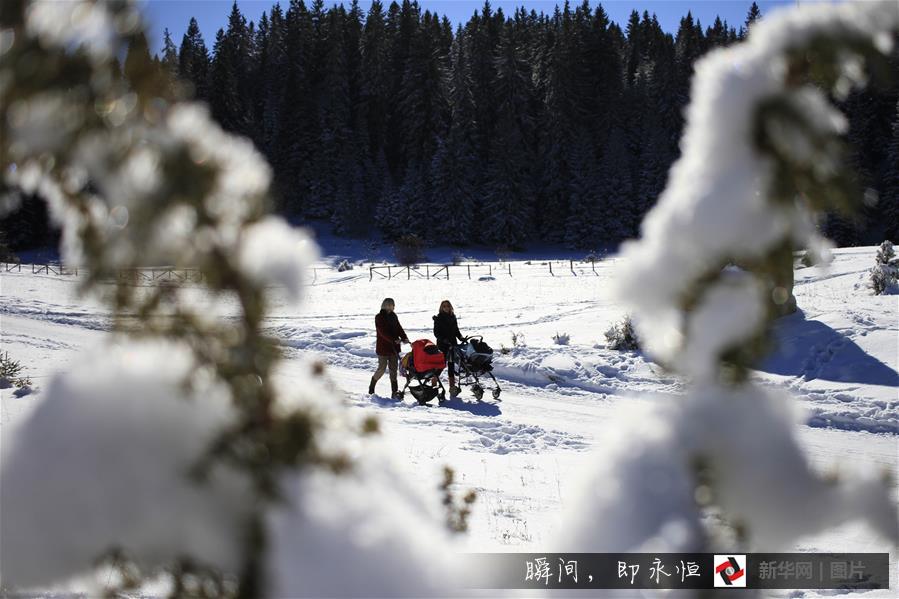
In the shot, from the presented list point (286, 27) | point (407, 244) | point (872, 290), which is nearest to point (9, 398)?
point (872, 290)

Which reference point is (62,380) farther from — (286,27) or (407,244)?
(286,27)

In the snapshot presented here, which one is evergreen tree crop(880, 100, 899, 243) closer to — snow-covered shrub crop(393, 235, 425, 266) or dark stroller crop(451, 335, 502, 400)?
snow-covered shrub crop(393, 235, 425, 266)

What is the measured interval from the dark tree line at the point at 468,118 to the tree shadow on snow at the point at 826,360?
35.6 m

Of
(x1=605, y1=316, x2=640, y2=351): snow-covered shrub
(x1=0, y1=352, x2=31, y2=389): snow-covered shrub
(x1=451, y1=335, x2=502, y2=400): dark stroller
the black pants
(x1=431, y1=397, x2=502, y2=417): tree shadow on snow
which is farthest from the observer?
(x1=605, y1=316, x2=640, y2=351): snow-covered shrub

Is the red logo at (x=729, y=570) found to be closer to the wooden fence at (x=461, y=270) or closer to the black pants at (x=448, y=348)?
the black pants at (x=448, y=348)

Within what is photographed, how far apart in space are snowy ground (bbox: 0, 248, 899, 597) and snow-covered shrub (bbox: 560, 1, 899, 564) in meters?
0.16

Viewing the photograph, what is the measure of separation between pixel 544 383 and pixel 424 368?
267cm

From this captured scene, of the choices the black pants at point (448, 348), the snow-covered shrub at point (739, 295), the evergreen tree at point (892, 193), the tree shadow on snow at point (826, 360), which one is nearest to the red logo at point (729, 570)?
the snow-covered shrub at point (739, 295)

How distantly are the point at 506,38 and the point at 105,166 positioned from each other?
187 feet

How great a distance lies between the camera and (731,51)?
75cm

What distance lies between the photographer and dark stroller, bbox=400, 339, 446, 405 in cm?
990

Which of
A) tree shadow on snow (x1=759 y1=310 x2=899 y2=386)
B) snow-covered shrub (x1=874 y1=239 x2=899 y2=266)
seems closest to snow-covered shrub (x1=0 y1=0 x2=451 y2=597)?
tree shadow on snow (x1=759 y1=310 x2=899 y2=386)

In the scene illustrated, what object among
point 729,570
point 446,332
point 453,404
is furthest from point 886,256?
point 729,570

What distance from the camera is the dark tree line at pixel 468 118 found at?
159 ft
